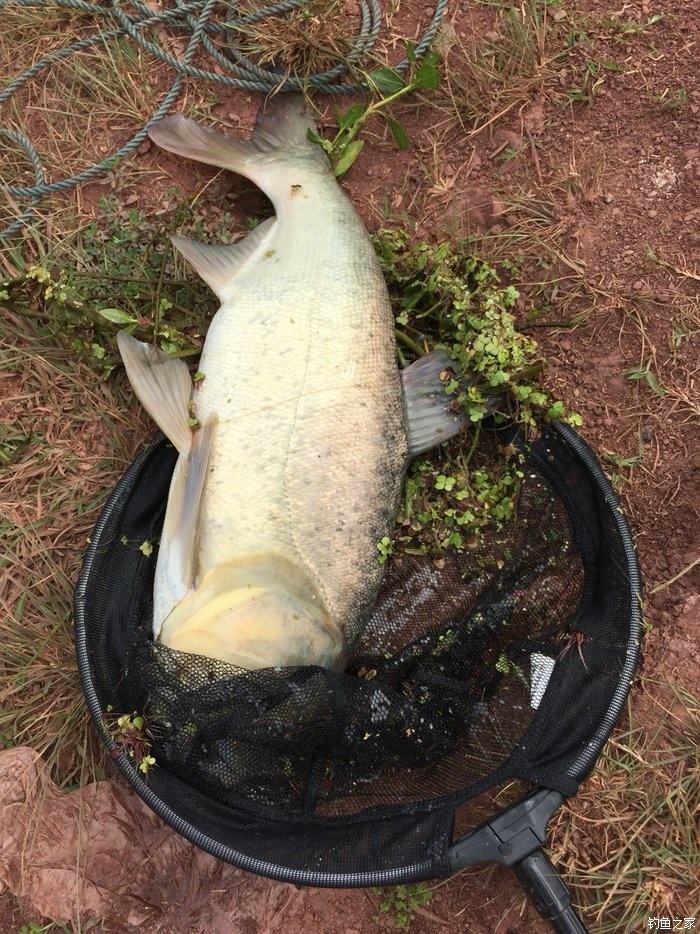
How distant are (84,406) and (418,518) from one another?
4.81 ft

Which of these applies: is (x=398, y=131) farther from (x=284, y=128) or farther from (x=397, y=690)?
(x=397, y=690)

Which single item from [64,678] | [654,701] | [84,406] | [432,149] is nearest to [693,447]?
[654,701]

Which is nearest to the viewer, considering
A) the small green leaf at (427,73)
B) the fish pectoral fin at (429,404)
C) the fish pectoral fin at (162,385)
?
the fish pectoral fin at (162,385)

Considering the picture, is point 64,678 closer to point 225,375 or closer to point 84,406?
point 84,406

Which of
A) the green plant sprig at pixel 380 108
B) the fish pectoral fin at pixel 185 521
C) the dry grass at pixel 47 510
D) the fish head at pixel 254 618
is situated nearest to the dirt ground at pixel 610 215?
the green plant sprig at pixel 380 108

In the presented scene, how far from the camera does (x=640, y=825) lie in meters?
2.65

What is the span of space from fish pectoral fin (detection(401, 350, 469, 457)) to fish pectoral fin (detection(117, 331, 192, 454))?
2.67 ft

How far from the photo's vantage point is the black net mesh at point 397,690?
86.4 inches

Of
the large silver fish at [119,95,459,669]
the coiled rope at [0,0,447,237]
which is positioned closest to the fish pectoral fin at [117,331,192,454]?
the large silver fish at [119,95,459,669]

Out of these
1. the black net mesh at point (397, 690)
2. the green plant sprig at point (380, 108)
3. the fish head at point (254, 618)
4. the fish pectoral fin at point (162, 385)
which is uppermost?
the green plant sprig at point (380, 108)

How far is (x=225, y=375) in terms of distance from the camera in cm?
239

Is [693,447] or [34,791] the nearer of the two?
[34,791]

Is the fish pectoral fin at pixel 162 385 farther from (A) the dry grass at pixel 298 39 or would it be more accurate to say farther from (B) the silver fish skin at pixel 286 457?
(A) the dry grass at pixel 298 39

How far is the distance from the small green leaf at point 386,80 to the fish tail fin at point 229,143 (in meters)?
0.38
